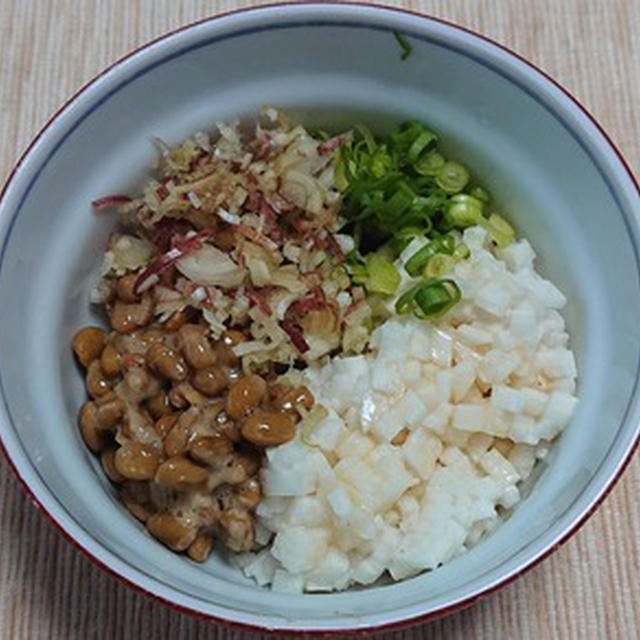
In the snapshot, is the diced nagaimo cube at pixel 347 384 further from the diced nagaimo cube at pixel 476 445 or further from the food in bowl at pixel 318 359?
the diced nagaimo cube at pixel 476 445

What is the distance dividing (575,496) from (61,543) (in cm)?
87

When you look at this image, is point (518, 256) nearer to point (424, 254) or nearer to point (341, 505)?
point (424, 254)

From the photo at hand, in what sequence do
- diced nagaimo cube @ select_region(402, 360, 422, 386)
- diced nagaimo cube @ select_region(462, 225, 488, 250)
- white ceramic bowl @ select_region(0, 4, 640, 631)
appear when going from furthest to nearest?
diced nagaimo cube @ select_region(462, 225, 488, 250) < diced nagaimo cube @ select_region(402, 360, 422, 386) < white ceramic bowl @ select_region(0, 4, 640, 631)

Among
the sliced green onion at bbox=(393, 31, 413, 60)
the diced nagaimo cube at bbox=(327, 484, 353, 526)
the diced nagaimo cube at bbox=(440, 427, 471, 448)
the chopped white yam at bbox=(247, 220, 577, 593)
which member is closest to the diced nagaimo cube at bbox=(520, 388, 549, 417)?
the chopped white yam at bbox=(247, 220, 577, 593)

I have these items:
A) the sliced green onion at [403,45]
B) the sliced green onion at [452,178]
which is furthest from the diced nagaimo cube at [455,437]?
the sliced green onion at [403,45]

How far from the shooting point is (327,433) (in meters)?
1.66

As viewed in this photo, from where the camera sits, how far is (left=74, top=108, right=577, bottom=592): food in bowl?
5.31ft

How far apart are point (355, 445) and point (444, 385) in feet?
0.58

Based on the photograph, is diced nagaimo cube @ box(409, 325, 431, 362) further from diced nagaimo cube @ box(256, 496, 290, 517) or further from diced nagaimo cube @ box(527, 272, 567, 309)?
diced nagaimo cube @ box(256, 496, 290, 517)

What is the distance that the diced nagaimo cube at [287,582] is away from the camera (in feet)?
5.31

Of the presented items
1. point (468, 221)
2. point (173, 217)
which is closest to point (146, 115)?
point (173, 217)

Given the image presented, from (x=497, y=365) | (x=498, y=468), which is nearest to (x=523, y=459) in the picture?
(x=498, y=468)

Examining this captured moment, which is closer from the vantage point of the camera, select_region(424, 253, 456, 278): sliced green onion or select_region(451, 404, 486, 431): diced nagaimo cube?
select_region(451, 404, 486, 431): diced nagaimo cube

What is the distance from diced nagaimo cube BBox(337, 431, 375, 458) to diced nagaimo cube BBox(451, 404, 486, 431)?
0.46 ft
